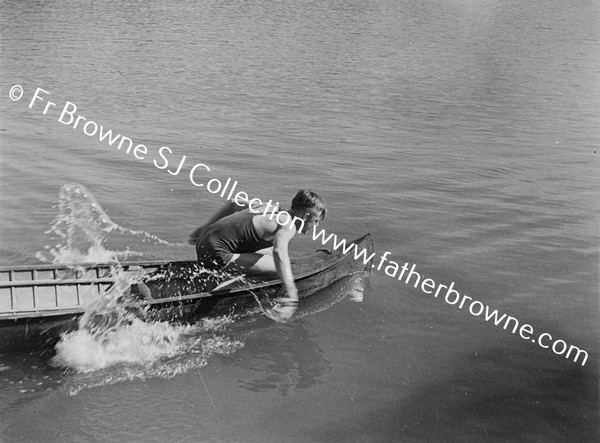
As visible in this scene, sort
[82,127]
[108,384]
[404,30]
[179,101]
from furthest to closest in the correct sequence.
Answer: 1. [404,30]
2. [179,101]
3. [82,127]
4. [108,384]

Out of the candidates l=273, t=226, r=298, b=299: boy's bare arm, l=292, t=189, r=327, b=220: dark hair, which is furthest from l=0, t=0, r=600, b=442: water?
l=292, t=189, r=327, b=220: dark hair

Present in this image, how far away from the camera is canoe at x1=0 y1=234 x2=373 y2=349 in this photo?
7.02 meters

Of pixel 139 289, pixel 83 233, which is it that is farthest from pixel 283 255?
pixel 83 233

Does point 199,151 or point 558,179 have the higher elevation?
point 558,179

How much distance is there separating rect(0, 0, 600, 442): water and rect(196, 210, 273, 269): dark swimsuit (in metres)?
0.77

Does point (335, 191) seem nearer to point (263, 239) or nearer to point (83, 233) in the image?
point (83, 233)

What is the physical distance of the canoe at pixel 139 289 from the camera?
23.0 ft

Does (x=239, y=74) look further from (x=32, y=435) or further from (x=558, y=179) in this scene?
(x=32, y=435)

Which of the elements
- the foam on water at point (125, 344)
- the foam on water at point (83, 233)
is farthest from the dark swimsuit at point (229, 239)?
the foam on water at point (83, 233)

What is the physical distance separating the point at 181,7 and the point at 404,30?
28.7 feet

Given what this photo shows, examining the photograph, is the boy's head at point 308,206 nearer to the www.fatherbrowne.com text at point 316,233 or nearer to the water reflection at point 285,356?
the www.fatherbrowne.com text at point 316,233

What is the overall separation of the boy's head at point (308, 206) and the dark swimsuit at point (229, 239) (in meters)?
0.60

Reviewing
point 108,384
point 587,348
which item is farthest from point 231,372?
point 587,348

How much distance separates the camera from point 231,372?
23.0 ft
